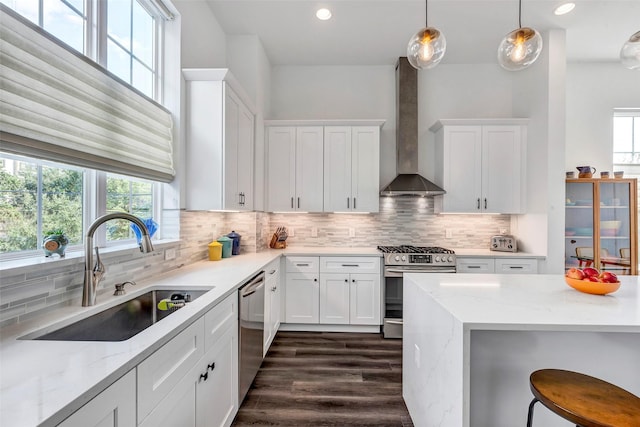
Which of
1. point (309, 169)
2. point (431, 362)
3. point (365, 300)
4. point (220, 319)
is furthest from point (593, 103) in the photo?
point (220, 319)

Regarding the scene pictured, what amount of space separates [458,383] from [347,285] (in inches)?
86.9

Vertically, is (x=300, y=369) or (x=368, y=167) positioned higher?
(x=368, y=167)

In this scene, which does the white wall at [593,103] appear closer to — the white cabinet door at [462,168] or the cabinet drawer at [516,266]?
the white cabinet door at [462,168]

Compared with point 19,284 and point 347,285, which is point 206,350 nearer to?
point 19,284

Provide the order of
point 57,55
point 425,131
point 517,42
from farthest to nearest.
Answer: point 425,131
point 517,42
point 57,55

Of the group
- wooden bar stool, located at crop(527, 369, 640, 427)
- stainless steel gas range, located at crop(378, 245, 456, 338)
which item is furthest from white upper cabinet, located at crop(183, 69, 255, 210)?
wooden bar stool, located at crop(527, 369, 640, 427)

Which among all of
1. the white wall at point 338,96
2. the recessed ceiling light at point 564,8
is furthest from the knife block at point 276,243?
the recessed ceiling light at point 564,8

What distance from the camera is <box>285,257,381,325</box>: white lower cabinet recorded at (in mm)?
3389

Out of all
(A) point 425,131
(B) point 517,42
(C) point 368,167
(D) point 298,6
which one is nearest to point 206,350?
(B) point 517,42

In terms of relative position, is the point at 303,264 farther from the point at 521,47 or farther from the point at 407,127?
the point at 521,47

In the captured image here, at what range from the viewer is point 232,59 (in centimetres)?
338

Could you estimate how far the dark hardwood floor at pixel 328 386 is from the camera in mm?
1968

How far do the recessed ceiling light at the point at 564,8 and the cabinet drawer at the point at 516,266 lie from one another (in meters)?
2.62

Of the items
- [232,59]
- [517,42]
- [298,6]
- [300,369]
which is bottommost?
[300,369]
